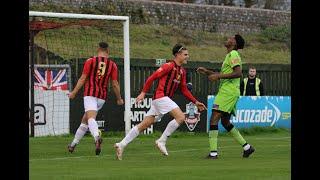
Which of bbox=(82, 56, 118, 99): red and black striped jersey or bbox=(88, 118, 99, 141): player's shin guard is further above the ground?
bbox=(82, 56, 118, 99): red and black striped jersey

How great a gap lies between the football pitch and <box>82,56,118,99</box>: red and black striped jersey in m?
1.15

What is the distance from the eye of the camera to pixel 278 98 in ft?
98.4

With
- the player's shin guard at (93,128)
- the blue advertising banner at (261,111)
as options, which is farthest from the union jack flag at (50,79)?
the player's shin guard at (93,128)

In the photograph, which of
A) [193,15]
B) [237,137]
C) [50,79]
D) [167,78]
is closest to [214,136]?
[237,137]

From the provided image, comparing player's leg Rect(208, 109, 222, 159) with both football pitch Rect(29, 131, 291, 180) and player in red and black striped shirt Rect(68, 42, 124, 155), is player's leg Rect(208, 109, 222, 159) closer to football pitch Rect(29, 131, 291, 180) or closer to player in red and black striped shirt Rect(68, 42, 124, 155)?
football pitch Rect(29, 131, 291, 180)

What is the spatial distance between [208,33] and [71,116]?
81.2ft

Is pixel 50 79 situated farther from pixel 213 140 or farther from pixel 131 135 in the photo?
pixel 213 140

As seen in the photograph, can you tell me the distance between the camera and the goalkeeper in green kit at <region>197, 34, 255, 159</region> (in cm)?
1625

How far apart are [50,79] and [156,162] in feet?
38.2

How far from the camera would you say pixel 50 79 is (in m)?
26.2

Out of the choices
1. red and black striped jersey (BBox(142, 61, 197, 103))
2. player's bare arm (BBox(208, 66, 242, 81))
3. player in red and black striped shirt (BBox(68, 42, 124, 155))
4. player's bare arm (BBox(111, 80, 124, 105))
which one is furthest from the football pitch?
player's bare arm (BBox(208, 66, 242, 81))

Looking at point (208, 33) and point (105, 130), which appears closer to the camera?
point (105, 130)
